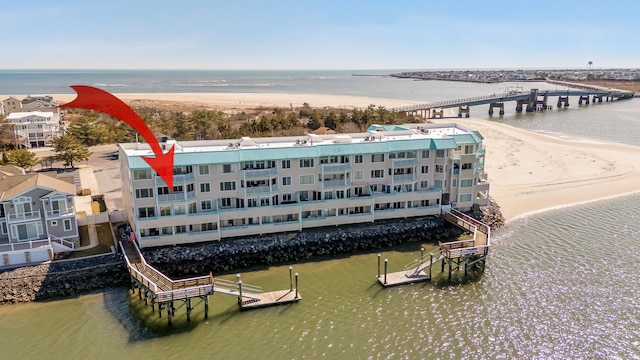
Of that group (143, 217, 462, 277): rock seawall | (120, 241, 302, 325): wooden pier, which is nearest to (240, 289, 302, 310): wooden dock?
(120, 241, 302, 325): wooden pier

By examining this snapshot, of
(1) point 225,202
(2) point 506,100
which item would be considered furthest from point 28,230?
(2) point 506,100

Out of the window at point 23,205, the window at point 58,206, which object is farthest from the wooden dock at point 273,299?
the window at point 23,205

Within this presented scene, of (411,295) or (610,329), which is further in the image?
(411,295)

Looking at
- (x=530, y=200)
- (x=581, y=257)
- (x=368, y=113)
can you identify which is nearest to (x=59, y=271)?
(x=581, y=257)

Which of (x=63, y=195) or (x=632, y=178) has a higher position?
(x=63, y=195)

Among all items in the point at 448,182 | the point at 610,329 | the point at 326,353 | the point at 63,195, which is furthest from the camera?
the point at 448,182

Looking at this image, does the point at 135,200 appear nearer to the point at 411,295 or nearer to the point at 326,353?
the point at 326,353

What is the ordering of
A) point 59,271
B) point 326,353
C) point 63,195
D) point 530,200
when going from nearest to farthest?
point 326,353, point 59,271, point 63,195, point 530,200
